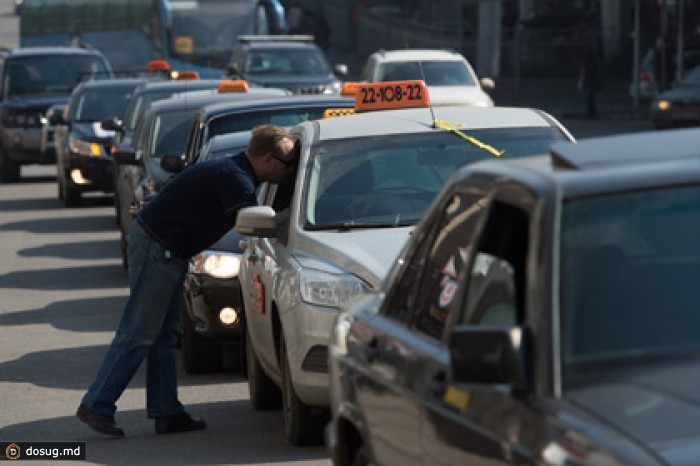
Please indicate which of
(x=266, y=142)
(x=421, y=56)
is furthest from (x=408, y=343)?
(x=421, y=56)

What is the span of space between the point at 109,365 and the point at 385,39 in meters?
56.0

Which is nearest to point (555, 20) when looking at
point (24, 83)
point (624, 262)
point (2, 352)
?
point (24, 83)

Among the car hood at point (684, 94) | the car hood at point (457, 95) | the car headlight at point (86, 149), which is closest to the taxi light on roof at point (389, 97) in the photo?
the car headlight at point (86, 149)

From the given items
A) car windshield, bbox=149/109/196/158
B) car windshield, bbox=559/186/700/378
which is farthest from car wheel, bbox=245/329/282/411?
car windshield, bbox=149/109/196/158

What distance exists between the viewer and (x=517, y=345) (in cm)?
477

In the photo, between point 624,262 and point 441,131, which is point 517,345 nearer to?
point 624,262

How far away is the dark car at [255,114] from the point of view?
48.2 ft

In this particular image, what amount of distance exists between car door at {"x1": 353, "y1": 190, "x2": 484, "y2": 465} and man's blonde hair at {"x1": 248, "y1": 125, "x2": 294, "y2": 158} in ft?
11.2

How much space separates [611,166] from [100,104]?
22.7 meters

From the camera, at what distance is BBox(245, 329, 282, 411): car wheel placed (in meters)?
10.5

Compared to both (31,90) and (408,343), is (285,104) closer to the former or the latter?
(408,343)

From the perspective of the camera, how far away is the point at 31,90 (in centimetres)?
3359

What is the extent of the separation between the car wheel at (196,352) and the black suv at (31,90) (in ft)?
65.9

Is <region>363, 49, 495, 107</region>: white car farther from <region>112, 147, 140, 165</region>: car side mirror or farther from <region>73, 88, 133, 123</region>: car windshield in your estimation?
<region>112, 147, 140, 165</region>: car side mirror
